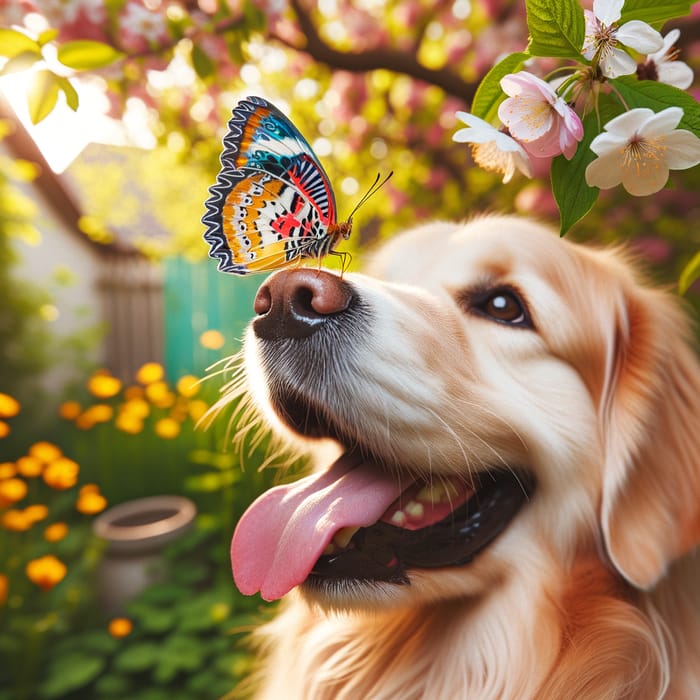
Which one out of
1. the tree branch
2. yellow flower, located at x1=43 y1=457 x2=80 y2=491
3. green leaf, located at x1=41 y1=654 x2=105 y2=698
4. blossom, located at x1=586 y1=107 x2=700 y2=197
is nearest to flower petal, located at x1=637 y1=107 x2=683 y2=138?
blossom, located at x1=586 y1=107 x2=700 y2=197

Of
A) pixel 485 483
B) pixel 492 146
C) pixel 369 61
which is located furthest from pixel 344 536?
pixel 369 61

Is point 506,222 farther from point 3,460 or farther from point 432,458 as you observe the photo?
point 3,460

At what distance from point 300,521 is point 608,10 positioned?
0.92m

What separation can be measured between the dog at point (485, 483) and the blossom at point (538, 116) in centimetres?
40

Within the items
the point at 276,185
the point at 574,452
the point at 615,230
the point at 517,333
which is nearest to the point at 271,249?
the point at 276,185

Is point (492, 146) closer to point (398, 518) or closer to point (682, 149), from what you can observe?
point (682, 149)

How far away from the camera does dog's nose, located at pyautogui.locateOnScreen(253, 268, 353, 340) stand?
94 cm

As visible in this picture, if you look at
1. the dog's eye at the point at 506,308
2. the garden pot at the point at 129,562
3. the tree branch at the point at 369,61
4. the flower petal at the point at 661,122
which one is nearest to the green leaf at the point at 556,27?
the flower petal at the point at 661,122

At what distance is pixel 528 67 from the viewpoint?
97 centimetres

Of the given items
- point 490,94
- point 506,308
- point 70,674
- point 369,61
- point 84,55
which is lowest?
point 70,674

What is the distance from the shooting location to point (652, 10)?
688mm

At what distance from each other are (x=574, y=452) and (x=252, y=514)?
0.67 metres

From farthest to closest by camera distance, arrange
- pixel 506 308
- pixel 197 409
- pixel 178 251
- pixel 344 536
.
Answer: pixel 178 251, pixel 197 409, pixel 506 308, pixel 344 536

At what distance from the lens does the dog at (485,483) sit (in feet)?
3.33
